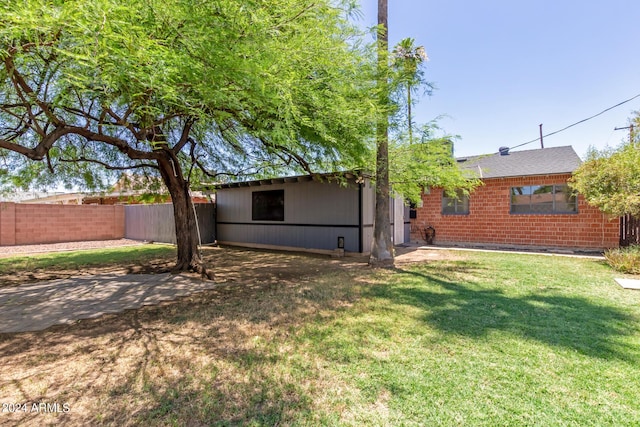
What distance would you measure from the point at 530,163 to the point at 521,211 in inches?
79.9

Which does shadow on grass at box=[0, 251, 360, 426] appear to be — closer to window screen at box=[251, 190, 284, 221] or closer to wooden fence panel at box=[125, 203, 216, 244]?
window screen at box=[251, 190, 284, 221]

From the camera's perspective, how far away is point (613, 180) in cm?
778

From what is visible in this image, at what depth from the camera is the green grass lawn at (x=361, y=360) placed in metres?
2.09

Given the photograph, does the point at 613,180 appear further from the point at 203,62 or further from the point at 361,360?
the point at 203,62

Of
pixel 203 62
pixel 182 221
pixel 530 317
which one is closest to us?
pixel 203 62

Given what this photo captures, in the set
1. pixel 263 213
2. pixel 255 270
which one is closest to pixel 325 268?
pixel 255 270

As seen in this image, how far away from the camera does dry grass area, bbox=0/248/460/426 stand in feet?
6.92

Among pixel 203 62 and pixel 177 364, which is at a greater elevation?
pixel 203 62

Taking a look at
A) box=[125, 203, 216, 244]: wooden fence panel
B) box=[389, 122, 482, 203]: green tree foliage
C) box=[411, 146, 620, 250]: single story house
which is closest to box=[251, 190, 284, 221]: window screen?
box=[125, 203, 216, 244]: wooden fence panel

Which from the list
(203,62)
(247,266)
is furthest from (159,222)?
(203,62)

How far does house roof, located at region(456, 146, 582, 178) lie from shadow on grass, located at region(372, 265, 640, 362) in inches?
232

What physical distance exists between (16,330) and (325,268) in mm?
5529

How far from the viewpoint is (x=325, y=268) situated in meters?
7.64

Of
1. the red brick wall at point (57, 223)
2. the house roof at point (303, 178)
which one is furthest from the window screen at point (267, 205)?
the red brick wall at point (57, 223)
